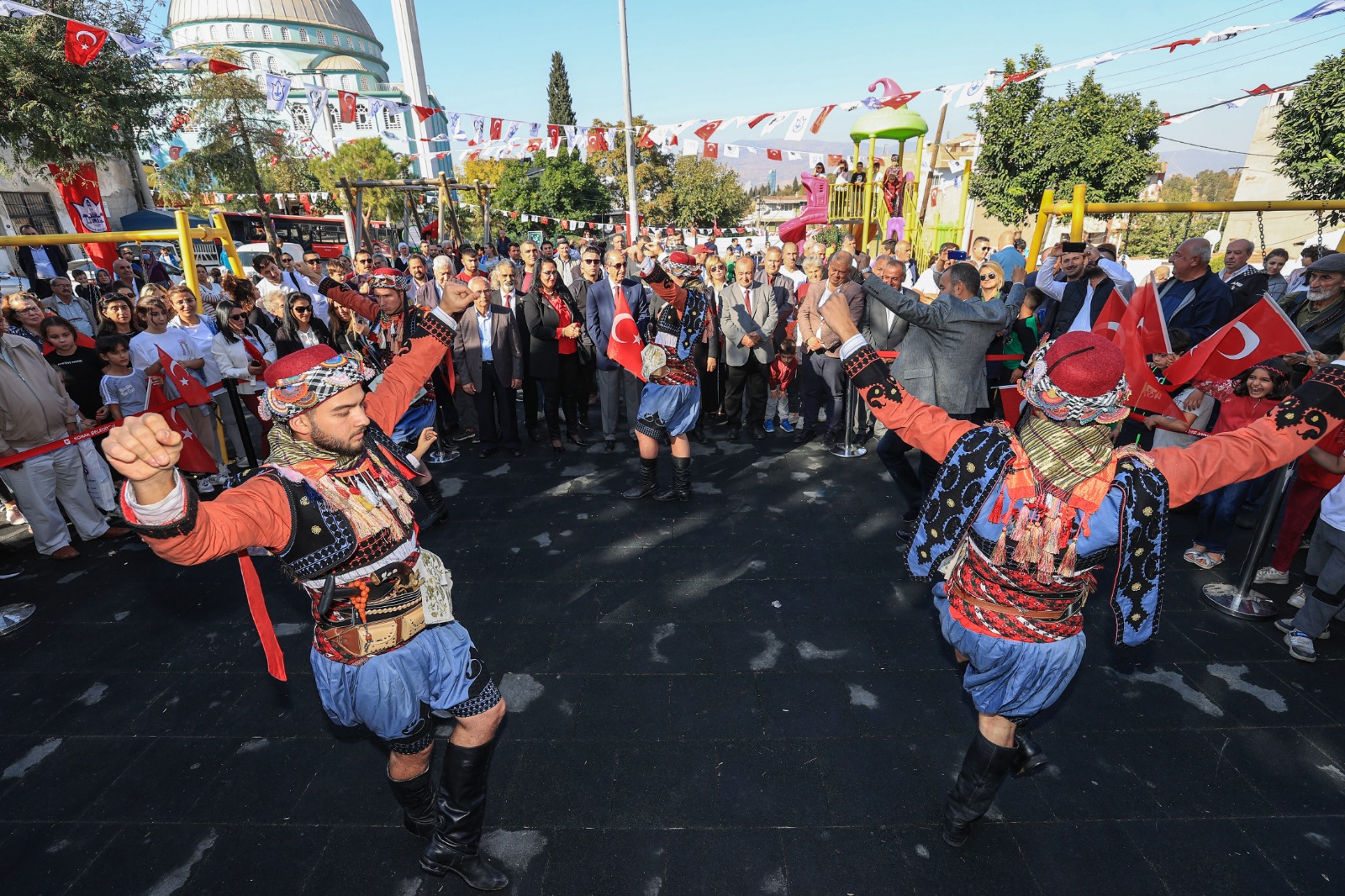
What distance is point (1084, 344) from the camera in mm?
1985

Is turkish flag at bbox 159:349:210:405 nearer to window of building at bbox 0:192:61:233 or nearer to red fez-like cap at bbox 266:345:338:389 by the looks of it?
red fez-like cap at bbox 266:345:338:389

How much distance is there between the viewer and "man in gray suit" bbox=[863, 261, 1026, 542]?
4691 millimetres

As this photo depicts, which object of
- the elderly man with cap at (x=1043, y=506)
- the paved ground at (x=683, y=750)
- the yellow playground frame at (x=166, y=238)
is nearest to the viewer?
the elderly man with cap at (x=1043, y=506)

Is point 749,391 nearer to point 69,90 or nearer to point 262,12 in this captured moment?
point 69,90

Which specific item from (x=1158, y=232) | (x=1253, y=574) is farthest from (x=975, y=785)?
(x=1158, y=232)

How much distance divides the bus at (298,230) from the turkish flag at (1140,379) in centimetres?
2969

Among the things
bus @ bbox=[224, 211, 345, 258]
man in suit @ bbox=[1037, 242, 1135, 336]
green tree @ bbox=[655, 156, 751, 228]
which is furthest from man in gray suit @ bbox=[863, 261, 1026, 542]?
green tree @ bbox=[655, 156, 751, 228]

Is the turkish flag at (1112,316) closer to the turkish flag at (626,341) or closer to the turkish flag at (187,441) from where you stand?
the turkish flag at (626,341)

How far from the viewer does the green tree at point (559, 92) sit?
5369 cm

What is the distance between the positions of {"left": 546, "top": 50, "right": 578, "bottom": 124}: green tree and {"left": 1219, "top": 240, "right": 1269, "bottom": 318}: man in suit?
180ft

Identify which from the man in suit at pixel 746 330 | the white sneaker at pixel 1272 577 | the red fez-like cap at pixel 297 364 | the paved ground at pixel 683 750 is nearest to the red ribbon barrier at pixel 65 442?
the paved ground at pixel 683 750

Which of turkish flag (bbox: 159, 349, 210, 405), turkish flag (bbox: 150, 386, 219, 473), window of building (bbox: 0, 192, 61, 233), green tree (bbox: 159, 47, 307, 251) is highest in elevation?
green tree (bbox: 159, 47, 307, 251)

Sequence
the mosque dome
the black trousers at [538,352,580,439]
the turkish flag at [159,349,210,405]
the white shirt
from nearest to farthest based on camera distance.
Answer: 1. the turkish flag at [159,349,210,405]
2. the black trousers at [538,352,580,439]
3. the white shirt
4. the mosque dome

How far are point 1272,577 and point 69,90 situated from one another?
19.7 m
